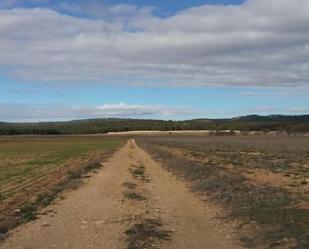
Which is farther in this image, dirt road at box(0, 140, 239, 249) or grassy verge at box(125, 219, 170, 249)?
dirt road at box(0, 140, 239, 249)

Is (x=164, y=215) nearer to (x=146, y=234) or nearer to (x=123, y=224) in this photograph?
(x=123, y=224)

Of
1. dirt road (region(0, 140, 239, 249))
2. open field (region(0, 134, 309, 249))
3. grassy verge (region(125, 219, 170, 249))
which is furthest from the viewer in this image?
open field (region(0, 134, 309, 249))

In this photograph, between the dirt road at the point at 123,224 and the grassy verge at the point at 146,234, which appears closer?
the grassy verge at the point at 146,234

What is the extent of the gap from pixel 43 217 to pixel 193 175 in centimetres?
1562

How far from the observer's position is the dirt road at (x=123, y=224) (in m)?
12.7

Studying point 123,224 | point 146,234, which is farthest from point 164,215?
point 146,234

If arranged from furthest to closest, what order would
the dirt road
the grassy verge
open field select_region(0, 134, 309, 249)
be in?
open field select_region(0, 134, 309, 249), the dirt road, the grassy verge

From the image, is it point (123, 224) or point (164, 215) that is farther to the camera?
point (164, 215)

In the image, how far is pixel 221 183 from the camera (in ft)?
80.3

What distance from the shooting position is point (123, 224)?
50.1 ft

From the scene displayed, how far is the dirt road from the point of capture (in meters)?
12.7

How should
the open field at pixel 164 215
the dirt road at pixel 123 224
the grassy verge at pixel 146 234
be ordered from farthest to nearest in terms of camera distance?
the open field at pixel 164 215 → the dirt road at pixel 123 224 → the grassy verge at pixel 146 234

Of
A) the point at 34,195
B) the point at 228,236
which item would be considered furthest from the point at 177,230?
the point at 34,195

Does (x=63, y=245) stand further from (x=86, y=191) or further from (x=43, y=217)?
(x=86, y=191)
